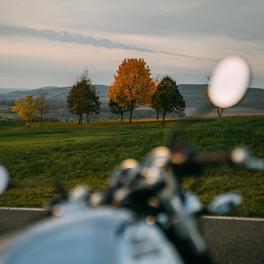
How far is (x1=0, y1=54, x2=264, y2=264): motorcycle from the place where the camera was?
1.51 meters

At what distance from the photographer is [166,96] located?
8425 centimetres

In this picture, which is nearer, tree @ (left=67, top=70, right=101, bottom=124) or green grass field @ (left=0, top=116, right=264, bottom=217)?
green grass field @ (left=0, top=116, right=264, bottom=217)

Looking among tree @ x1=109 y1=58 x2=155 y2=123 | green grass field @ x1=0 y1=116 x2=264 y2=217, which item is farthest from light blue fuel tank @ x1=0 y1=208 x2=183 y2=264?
tree @ x1=109 y1=58 x2=155 y2=123

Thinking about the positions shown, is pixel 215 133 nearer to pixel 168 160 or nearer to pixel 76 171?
pixel 76 171

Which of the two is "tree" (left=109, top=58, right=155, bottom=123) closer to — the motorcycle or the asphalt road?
the asphalt road

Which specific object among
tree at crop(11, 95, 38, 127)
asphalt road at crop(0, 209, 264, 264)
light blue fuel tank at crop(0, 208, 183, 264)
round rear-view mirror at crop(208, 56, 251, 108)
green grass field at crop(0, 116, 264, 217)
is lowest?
tree at crop(11, 95, 38, 127)

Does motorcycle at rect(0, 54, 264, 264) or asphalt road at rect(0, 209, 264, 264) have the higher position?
motorcycle at rect(0, 54, 264, 264)

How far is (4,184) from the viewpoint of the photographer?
2.28 m

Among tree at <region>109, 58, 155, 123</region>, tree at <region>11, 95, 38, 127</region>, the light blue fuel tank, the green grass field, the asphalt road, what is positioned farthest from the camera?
tree at <region>11, 95, 38, 127</region>

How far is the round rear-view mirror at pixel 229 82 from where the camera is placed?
2.00m

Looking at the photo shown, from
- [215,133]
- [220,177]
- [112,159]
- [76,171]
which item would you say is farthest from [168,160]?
[215,133]

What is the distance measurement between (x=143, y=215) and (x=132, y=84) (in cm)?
7927

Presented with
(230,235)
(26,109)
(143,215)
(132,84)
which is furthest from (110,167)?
(26,109)

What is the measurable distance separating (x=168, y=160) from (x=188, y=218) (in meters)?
0.23
